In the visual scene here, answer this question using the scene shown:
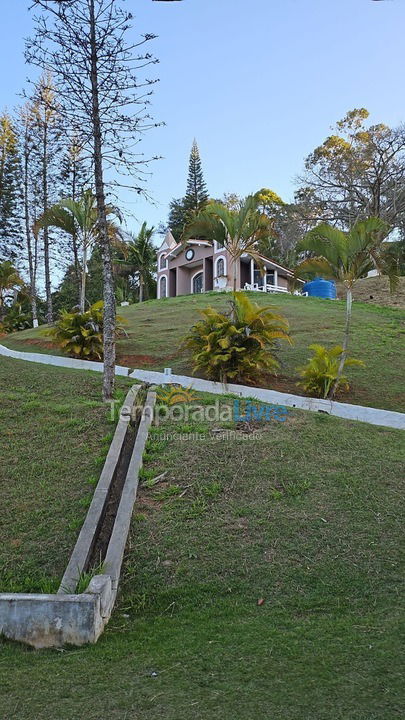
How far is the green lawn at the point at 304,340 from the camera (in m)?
9.45

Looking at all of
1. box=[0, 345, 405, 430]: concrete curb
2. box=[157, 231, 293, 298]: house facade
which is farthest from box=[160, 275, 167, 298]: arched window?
box=[0, 345, 405, 430]: concrete curb

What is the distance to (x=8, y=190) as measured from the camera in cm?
2700

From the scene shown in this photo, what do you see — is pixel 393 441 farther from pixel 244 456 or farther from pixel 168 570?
pixel 168 570

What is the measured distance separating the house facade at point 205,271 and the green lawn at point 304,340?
141 inches

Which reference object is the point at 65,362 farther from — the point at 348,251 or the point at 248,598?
the point at 248,598

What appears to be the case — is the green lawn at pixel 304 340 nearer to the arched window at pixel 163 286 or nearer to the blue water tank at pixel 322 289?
the blue water tank at pixel 322 289

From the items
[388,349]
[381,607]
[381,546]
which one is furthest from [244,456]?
[388,349]

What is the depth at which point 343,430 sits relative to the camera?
6.65m

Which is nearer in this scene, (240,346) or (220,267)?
(240,346)

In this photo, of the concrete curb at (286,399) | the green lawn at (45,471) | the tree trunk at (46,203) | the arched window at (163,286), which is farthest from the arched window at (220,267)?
the green lawn at (45,471)

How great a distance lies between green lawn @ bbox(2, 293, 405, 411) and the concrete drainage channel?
14.6 ft

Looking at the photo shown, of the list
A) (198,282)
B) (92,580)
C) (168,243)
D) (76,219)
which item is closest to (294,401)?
(92,580)

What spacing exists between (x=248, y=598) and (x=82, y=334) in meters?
8.71

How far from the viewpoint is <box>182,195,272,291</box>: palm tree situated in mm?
10539
